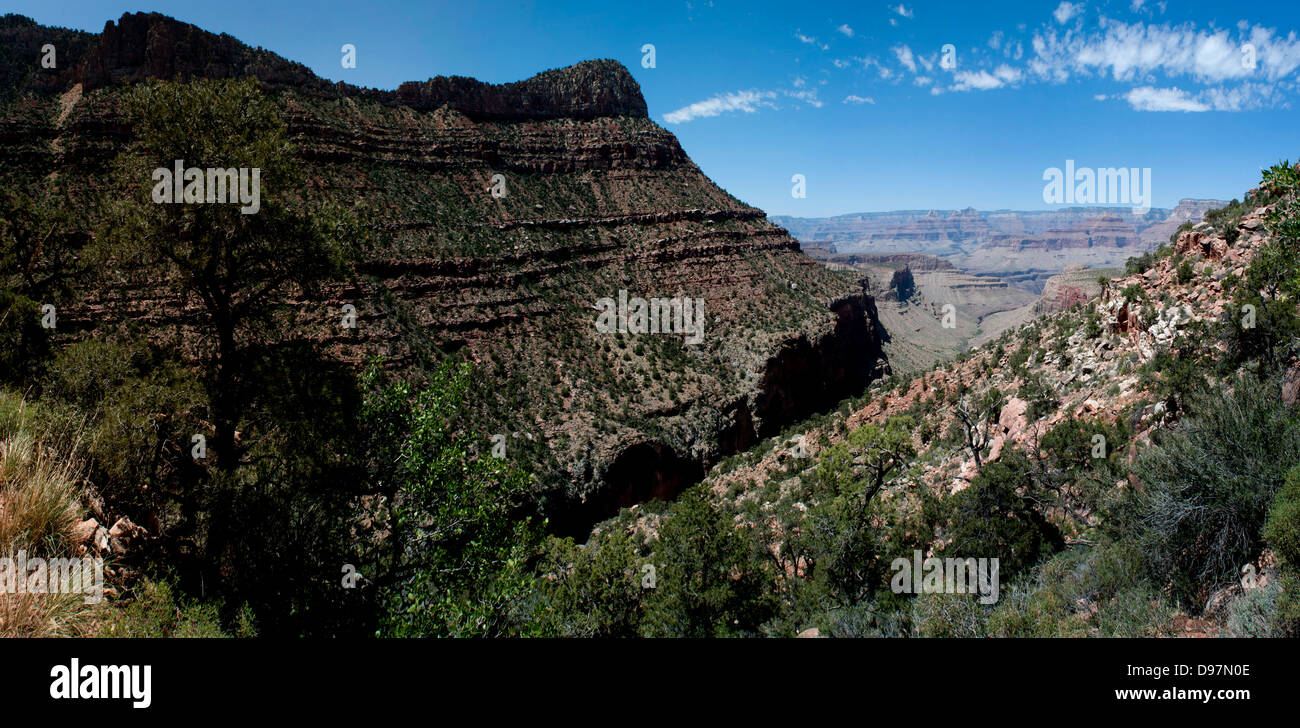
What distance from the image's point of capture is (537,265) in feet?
139

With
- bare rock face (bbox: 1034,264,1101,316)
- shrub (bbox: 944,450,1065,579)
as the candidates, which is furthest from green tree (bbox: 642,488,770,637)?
bare rock face (bbox: 1034,264,1101,316)

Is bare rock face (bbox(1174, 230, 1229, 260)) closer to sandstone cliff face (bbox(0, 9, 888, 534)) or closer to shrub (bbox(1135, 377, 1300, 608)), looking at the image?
shrub (bbox(1135, 377, 1300, 608))

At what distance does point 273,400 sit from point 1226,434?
624 inches

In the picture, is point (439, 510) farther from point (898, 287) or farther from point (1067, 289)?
point (898, 287)

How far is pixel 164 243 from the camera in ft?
29.5

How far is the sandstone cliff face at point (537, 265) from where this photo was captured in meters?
30.4

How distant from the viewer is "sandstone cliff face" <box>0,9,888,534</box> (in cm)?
3041

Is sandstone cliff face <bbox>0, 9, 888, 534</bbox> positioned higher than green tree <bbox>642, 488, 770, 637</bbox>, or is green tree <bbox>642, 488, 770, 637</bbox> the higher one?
sandstone cliff face <bbox>0, 9, 888, 534</bbox>

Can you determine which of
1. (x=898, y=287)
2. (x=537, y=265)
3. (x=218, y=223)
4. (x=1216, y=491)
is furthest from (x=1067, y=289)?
(x=218, y=223)

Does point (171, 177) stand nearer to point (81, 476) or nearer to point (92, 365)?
point (92, 365)

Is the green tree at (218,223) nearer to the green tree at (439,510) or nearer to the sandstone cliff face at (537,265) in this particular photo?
the green tree at (439,510)
